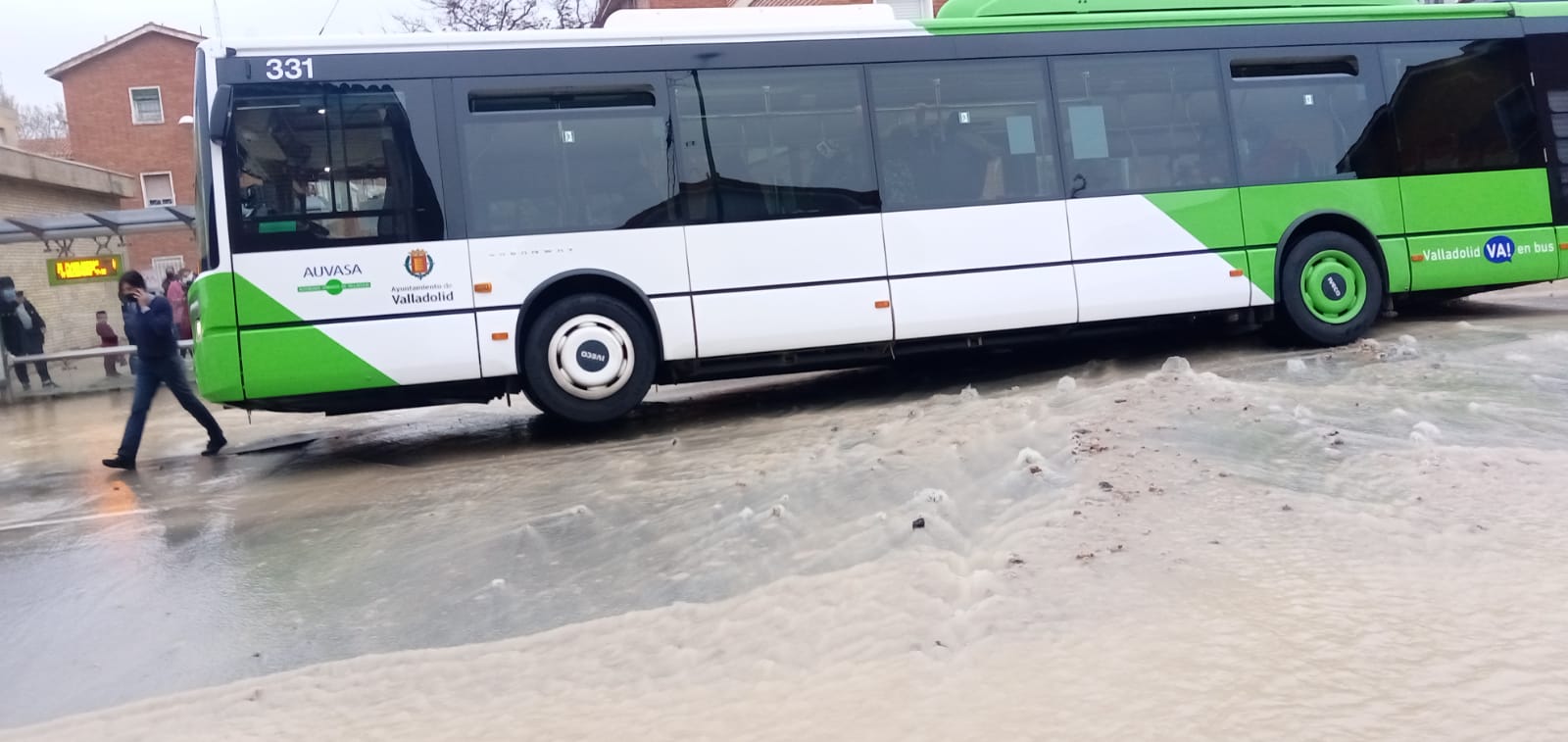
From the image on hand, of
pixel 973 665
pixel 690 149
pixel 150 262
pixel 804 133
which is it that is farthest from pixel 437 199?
pixel 150 262

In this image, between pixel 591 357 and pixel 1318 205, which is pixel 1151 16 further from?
pixel 591 357

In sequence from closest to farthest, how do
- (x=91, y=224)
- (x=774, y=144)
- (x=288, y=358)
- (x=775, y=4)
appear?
(x=288, y=358)
(x=774, y=144)
(x=91, y=224)
(x=775, y=4)

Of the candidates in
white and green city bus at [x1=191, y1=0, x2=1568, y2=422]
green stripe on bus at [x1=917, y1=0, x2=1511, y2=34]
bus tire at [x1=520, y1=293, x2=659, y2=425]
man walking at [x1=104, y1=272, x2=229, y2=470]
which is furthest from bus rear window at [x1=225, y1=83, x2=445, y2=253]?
green stripe on bus at [x1=917, y1=0, x2=1511, y2=34]

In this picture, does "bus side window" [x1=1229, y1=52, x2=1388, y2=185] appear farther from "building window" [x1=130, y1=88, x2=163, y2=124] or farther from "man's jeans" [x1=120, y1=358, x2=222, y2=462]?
"building window" [x1=130, y1=88, x2=163, y2=124]

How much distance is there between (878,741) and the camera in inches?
140

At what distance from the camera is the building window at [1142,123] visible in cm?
1030

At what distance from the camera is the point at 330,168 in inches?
342

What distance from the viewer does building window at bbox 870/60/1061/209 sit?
32.5 ft

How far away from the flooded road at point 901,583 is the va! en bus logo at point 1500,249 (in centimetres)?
327

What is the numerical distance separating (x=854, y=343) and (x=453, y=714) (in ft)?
20.0

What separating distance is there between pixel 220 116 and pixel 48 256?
57.8 ft

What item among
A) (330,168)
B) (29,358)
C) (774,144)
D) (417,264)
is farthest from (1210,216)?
(29,358)

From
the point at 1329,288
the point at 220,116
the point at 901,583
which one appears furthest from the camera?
the point at 1329,288

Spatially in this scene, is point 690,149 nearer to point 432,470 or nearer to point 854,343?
point 854,343
